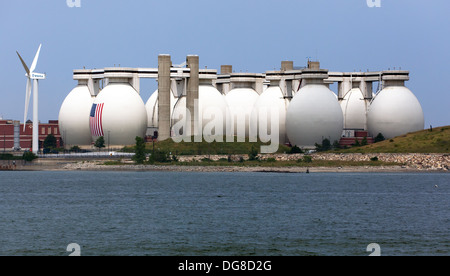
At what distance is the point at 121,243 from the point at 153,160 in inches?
3080

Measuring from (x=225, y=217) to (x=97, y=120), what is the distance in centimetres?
9548

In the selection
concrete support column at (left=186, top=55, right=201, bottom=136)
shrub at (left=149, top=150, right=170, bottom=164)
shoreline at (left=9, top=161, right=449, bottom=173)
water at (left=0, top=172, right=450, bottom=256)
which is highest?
concrete support column at (left=186, top=55, right=201, bottom=136)

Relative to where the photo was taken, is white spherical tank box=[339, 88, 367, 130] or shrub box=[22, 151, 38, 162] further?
white spherical tank box=[339, 88, 367, 130]

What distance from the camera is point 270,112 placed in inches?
6240

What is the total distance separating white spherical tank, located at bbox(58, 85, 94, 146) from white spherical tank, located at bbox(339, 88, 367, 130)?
53.0 m

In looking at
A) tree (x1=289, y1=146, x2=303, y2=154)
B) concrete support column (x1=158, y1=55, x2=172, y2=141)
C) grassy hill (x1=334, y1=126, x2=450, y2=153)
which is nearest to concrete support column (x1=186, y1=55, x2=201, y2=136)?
concrete support column (x1=158, y1=55, x2=172, y2=141)

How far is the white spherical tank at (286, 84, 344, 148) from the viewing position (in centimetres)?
14788

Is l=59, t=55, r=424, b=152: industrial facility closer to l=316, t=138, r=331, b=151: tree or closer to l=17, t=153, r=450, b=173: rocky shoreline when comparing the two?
l=316, t=138, r=331, b=151: tree

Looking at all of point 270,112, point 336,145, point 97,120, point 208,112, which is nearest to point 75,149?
point 97,120

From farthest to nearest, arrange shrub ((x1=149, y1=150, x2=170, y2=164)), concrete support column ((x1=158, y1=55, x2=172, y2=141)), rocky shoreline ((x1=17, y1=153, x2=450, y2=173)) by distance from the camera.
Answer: concrete support column ((x1=158, y1=55, x2=172, y2=141)), shrub ((x1=149, y1=150, x2=170, y2=164)), rocky shoreline ((x1=17, y1=153, x2=450, y2=173))

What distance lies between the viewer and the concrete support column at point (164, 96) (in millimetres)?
146250

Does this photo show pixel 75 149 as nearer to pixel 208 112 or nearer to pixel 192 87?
pixel 192 87

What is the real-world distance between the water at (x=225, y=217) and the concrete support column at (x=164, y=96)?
4878cm

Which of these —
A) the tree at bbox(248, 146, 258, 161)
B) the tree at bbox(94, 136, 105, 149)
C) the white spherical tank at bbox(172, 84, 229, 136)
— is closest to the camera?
the tree at bbox(248, 146, 258, 161)
